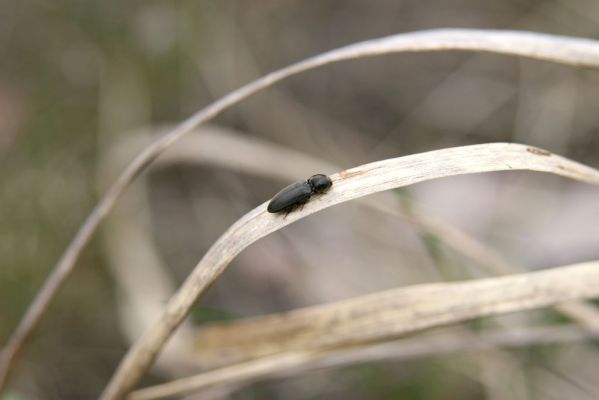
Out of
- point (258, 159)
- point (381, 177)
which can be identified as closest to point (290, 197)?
point (381, 177)

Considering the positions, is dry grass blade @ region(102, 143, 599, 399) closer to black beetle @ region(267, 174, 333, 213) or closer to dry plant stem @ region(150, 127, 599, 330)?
black beetle @ region(267, 174, 333, 213)

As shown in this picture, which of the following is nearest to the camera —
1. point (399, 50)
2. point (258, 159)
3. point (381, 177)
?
point (381, 177)

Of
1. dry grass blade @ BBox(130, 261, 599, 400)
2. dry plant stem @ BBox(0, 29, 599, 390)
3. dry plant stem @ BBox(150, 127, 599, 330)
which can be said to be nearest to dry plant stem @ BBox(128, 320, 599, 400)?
dry grass blade @ BBox(130, 261, 599, 400)

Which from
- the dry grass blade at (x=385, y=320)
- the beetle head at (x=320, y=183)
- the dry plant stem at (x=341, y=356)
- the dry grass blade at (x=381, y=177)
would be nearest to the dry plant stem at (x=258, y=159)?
the dry plant stem at (x=341, y=356)

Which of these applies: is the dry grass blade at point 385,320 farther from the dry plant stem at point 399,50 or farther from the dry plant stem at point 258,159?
the dry plant stem at point 399,50

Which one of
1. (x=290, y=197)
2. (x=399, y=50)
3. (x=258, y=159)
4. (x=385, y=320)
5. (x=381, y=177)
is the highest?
(x=258, y=159)

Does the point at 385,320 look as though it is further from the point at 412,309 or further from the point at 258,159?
the point at 258,159

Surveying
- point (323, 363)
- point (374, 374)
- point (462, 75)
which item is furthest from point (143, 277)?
point (462, 75)
